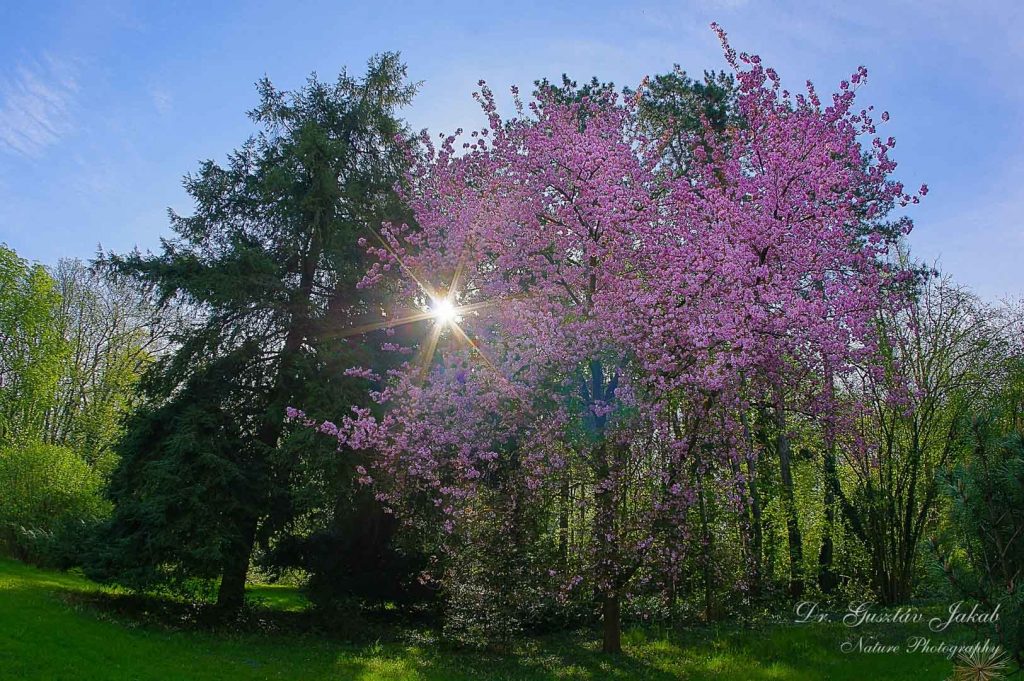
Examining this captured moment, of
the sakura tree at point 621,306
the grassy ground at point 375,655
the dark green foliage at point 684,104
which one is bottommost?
the grassy ground at point 375,655

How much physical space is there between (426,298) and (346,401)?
12.7ft

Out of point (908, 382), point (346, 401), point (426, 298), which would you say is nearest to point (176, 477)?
point (346, 401)

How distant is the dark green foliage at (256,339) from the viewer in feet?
54.7

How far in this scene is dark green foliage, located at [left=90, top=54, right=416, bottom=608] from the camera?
54.7 ft

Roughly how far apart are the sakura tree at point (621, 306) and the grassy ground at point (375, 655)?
1570 millimetres

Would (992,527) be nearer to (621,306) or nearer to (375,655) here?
(621,306)

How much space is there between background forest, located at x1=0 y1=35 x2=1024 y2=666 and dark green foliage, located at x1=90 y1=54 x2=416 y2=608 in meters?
0.09

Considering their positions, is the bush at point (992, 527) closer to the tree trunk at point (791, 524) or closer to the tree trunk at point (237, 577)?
the tree trunk at point (791, 524)

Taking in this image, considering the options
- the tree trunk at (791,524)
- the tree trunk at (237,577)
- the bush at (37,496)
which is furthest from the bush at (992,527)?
the bush at (37,496)

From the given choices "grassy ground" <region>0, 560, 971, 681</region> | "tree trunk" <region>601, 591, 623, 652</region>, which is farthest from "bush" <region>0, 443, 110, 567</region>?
"tree trunk" <region>601, 591, 623, 652</region>

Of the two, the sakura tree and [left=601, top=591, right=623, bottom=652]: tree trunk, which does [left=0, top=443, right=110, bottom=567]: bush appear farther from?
[left=601, top=591, right=623, bottom=652]: tree trunk

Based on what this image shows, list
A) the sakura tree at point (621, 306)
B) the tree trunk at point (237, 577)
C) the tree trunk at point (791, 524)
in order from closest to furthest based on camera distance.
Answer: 1. the sakura tree at point (621, 306)
2. the tree trunk at point (237, 577)
3. the tree trunk at point (791, 524)

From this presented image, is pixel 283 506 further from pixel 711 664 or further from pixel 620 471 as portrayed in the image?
pixel 711 664

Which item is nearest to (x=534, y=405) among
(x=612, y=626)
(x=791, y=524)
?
(x=612, y=626)
